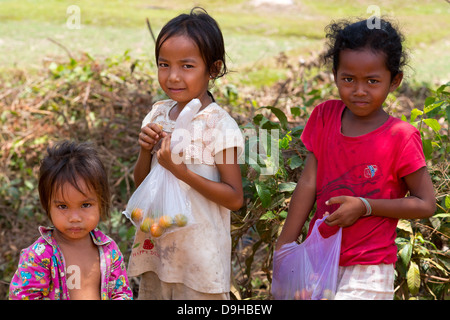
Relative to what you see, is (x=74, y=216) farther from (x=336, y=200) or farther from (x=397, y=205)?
(x=397, y=205)

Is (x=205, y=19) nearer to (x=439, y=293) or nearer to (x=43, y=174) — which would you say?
(x=43, y=174)

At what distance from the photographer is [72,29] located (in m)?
6.48

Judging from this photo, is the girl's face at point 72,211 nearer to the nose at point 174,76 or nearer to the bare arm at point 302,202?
the nose at point 174,76

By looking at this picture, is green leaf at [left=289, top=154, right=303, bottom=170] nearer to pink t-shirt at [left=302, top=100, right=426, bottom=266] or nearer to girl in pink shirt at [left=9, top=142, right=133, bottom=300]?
pink t-shirt at [left=302, top=100, right=426, bottom=266]

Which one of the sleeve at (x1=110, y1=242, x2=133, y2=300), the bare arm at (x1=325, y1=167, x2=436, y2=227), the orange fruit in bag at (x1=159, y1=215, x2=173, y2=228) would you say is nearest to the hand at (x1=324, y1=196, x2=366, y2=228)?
the bare arm at (x1=325, y1=167, x2=436, y2=227)

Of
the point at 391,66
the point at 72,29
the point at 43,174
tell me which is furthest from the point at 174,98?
the point at 72,29

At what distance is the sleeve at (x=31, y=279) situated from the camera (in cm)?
201

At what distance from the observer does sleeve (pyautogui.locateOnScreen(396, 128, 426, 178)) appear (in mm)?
2049

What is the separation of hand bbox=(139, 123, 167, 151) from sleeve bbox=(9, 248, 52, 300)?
547 millimetres

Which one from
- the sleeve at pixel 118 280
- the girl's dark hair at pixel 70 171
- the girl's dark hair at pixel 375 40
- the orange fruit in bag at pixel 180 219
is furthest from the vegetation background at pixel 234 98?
the girl's dark hair at pixel 70 171

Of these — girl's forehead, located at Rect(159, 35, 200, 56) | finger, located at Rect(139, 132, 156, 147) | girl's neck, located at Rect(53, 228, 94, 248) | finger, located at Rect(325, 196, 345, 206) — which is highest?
girl's forehead, located at Rect(159, 35, 200, 56)

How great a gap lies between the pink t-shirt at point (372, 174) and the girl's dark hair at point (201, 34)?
544 millimetres

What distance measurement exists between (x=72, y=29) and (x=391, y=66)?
5.01 m

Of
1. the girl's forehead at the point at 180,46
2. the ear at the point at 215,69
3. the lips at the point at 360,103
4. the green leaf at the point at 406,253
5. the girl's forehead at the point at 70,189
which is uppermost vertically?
the girl's forehead at the point at 180,46
